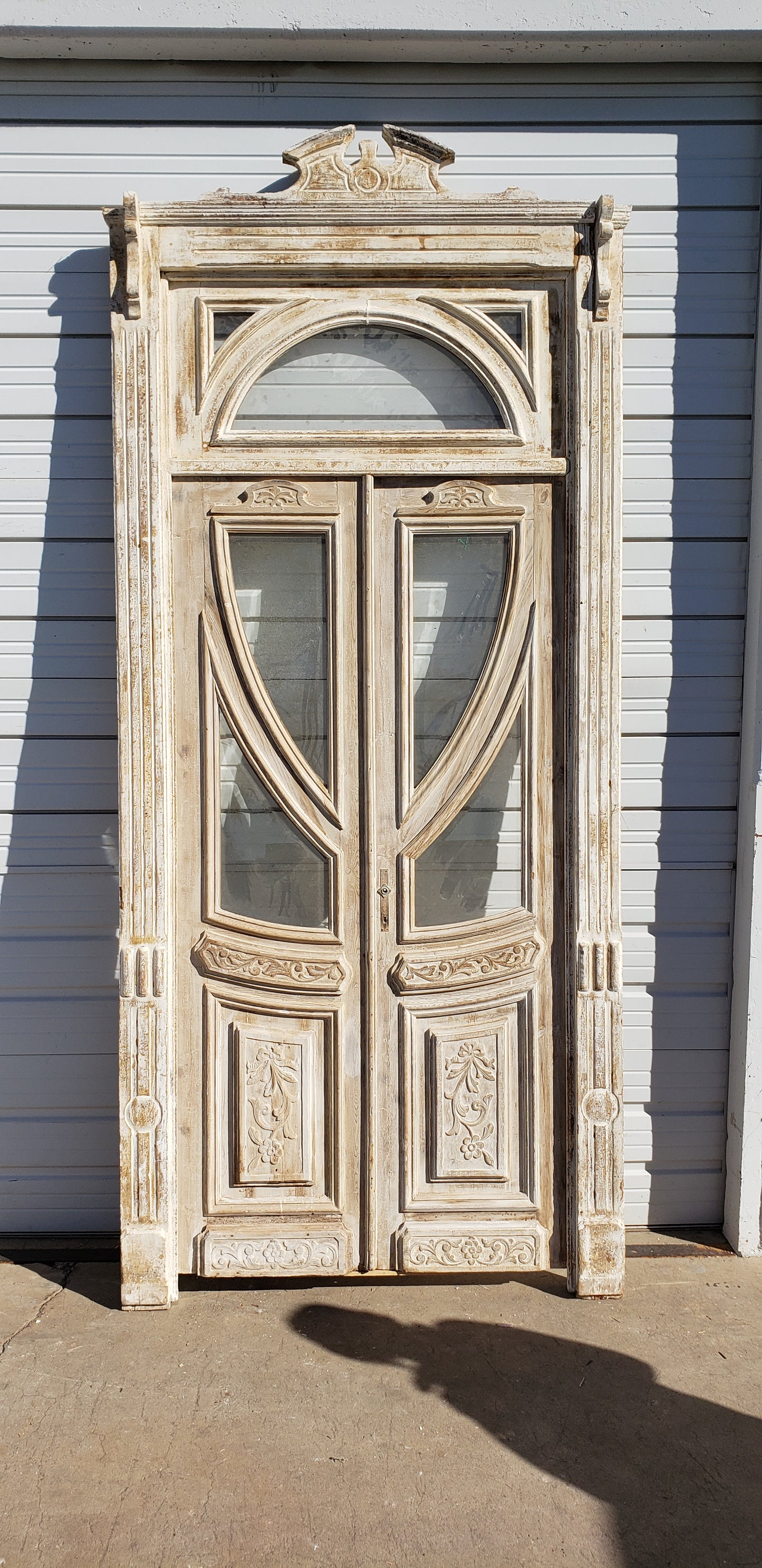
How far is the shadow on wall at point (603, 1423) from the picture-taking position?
2.19 m

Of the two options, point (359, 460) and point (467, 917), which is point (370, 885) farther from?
point (359, 460)

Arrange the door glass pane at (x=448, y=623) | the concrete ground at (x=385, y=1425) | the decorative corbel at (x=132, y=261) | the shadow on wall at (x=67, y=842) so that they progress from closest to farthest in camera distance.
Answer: the concrete ground at (x=385, y=1425) → the decorative corbel at (x=132, y=261) → the door glass pane at (x=448, y=623) → the shadow on wall at (x=67, y=842)

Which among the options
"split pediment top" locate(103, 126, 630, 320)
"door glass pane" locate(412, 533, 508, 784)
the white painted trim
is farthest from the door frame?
the white painted trim

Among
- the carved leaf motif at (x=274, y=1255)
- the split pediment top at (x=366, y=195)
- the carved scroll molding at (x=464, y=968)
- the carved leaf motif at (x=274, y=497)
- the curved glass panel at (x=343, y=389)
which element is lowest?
the carved leaf motif at (x=274, y=1255)

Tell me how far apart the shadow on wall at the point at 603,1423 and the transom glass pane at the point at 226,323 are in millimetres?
3046

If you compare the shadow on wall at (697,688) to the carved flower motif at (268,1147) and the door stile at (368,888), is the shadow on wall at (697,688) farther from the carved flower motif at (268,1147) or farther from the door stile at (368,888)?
the carved flower motif at (268,1147)

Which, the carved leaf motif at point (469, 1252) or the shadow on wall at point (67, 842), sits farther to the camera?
the shadow on wall at point (67, 842)

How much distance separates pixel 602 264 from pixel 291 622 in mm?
1458

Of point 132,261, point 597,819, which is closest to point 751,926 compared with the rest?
point 597,819

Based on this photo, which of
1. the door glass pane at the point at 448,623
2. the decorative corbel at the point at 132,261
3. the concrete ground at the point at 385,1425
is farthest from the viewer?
the door glass pane at the point at 448,623

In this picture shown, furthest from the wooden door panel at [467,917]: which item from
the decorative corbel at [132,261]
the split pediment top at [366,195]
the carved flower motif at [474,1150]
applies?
the decorative corbel at [132,261]

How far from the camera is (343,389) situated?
305cm

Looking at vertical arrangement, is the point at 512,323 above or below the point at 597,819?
above

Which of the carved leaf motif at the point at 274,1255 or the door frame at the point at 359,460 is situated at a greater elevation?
the door frame at the point at 359,460
